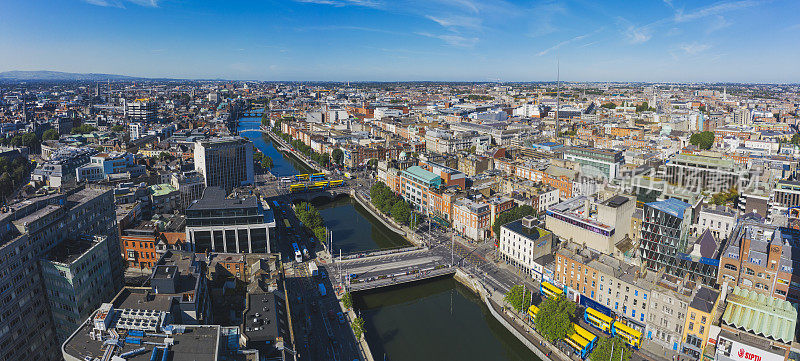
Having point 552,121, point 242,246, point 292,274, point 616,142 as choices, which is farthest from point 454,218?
point 552,121

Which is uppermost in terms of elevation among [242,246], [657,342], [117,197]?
[117,197]

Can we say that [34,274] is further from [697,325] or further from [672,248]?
[672,248]

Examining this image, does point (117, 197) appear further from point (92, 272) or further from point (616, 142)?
point (616, 142)

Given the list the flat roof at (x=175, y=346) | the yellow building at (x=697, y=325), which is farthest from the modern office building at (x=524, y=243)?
the flat roof at (x=175, y=346)

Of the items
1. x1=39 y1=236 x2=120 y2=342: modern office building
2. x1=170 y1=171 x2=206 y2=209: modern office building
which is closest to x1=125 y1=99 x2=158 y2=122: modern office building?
x1=170 y1=171 x2=206 y2=209: modern office building

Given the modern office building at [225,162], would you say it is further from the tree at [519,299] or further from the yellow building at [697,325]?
the yellow building at [697,325]

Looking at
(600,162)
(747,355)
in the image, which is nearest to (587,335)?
(747,355)
